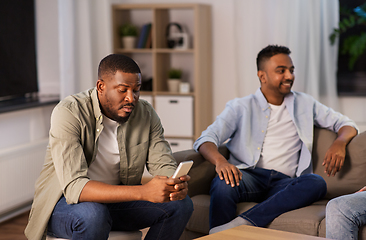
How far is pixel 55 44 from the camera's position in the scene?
3855 millimetres

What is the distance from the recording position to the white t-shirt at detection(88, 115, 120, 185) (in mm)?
1840

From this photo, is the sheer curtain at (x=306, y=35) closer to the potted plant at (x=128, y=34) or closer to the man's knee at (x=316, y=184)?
the potted plant at (x=128, y=34)

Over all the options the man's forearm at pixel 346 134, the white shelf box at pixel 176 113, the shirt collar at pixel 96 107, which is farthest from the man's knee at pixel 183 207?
the white shelf box at pixel 176 113

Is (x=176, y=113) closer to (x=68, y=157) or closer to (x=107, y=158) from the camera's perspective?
(x=107, y=158)

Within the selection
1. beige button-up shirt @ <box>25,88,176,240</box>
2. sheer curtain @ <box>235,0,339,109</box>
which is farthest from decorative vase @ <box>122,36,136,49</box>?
beige button-up shirt @ <box>25,88,176,240</box>

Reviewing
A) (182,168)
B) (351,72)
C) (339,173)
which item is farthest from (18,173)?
(351,72)

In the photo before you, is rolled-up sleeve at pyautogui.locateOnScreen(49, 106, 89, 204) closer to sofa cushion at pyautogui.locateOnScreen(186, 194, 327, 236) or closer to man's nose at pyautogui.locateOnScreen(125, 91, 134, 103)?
man's nose at pyautogui.locateOnScreen(125, 91, 134, 103)

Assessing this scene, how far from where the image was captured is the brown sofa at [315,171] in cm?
200

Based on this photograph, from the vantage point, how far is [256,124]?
8.05 ft

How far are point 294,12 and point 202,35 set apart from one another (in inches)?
32.5

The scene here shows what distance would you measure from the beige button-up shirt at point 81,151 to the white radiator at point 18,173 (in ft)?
4.44

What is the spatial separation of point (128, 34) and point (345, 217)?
113 inches

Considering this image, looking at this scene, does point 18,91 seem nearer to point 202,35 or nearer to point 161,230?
point 202,35

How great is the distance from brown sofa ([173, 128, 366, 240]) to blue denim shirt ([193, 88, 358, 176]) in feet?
0.26
